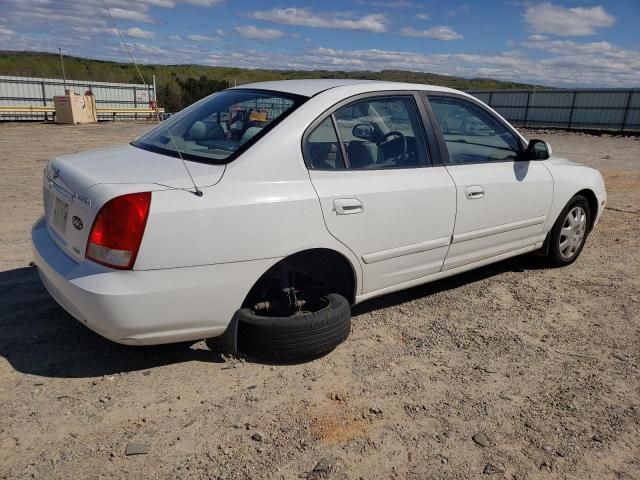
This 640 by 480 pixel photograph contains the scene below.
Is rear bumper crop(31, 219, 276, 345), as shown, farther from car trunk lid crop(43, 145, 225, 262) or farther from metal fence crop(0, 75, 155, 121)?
metal fence crop(0, 75, 155, 121)

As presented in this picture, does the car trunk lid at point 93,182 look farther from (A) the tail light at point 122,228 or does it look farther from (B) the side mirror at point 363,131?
(B) the side mirror at point 363,131

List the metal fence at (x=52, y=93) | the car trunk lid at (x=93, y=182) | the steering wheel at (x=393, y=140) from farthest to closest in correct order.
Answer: the metal fence at (x=52, y=93) < the steering wheel at (x=393, y=140) < the car trunk lid at (x=93, y=182)

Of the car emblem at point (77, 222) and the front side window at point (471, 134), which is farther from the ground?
the front side window at point (471, 134)

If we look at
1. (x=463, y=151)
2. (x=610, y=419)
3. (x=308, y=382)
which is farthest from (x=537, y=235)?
(x=308, y=382)

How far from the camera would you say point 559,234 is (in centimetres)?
496

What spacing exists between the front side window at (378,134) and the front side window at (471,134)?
271 millimetres

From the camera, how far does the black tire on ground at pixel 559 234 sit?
16.2ft

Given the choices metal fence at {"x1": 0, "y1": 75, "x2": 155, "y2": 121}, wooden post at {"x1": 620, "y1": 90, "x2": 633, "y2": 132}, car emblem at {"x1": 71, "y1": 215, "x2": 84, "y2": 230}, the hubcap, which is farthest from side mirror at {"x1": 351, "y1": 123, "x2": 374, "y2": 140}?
wooden post at {"x1": 620, "y1": 90, "x2": 633, "y2": 132}

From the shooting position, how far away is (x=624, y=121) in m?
28.9

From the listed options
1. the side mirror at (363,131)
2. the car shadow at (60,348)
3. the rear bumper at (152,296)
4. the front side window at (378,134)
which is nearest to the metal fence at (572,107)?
the front side window at (378,134)

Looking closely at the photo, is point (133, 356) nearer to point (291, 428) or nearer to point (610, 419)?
point (291, 428)

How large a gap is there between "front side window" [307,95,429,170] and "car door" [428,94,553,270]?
0.73 ft

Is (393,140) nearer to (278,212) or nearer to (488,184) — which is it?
(488,184)

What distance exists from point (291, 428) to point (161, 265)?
1.02 metres
